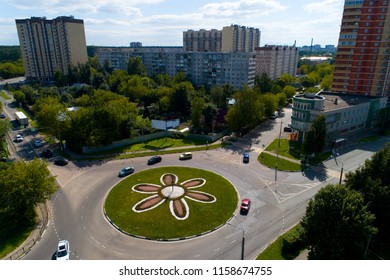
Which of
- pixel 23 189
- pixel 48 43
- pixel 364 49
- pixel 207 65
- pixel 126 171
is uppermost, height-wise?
pixel 48 43

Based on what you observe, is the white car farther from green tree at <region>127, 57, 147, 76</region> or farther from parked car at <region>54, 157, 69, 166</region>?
green tree at <region>127, 57, 147, 76</region>

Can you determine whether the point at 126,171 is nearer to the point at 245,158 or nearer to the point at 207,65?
the point at 245,158

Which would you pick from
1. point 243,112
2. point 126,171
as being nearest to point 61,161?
point 126,171

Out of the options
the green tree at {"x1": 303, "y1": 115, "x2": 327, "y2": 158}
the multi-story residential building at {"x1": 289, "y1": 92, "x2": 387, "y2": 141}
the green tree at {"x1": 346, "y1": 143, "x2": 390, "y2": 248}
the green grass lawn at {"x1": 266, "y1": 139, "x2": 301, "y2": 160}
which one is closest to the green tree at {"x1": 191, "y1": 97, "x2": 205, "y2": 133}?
the green grass lawn at {"x1": 266, "y1": 139, "x2": 301, "y2": 160}

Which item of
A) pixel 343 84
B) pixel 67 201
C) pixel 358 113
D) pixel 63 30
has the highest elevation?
pixel 63 30

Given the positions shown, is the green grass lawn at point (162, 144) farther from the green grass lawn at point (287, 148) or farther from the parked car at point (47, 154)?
the green grass lawn at point (287, 148)

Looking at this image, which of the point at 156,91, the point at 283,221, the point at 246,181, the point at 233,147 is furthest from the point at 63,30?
the point at 283,221

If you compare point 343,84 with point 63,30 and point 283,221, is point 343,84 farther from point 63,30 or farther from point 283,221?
point 63,30
